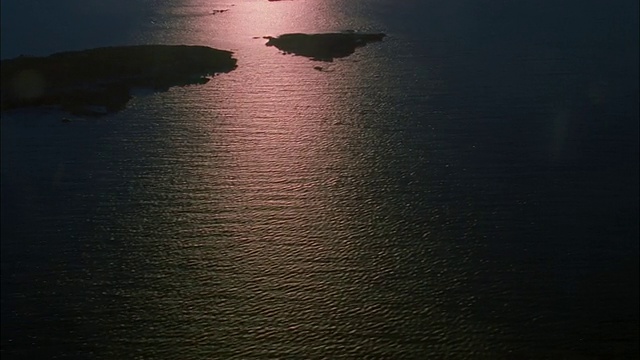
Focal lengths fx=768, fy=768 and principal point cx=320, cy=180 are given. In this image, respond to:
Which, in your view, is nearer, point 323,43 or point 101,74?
point 101,74

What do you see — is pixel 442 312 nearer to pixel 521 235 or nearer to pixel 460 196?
pixel 521 235

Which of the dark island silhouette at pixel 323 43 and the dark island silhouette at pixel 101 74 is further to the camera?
the dark island silhouette at pixel 323 43

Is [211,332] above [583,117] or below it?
below

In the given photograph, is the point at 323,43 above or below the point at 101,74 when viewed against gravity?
above

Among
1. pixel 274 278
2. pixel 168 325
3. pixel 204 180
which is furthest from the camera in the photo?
pixel 204 180

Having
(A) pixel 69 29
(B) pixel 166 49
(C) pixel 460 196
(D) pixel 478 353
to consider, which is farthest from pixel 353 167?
(A) pixel 69 29
